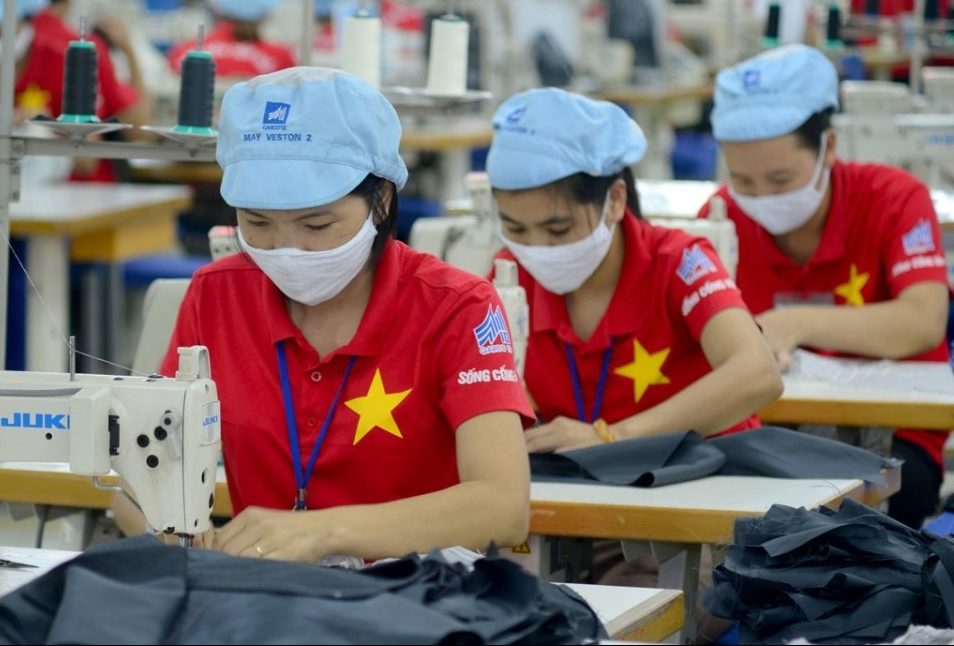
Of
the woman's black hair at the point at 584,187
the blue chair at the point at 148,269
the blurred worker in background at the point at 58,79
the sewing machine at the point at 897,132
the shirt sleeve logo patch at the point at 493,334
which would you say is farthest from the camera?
the blurred worker in background at the point at 58,79

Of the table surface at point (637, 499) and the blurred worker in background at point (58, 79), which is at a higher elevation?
the blurred worker in background at point (58, 79)

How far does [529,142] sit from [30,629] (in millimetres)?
1599

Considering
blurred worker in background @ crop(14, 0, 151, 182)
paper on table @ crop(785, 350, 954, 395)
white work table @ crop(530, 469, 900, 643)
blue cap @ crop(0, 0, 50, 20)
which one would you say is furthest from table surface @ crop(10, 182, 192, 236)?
white work table @ crop(530, 469, 900, 643)

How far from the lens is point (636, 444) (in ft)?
9.46

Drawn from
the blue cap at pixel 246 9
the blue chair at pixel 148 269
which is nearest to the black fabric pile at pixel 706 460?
the blue chair at pixel 148 269

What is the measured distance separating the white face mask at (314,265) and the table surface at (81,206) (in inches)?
129

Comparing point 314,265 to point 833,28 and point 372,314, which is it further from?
point 833,28

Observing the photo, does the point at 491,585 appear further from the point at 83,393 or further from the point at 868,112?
the point at 868,112

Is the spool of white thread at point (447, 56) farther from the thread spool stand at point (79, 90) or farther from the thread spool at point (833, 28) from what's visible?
the thread spool at point (833, 28)

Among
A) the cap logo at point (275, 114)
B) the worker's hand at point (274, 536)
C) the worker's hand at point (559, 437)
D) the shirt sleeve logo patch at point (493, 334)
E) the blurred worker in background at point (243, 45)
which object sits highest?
the cap logo at point (275, 114)

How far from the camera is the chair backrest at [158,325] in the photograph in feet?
10.6

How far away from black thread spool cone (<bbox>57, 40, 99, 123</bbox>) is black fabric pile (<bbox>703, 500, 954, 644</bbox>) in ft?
4.83

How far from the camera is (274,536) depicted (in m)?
2.04

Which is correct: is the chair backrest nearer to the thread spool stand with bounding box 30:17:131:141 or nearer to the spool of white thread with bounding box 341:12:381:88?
the thread spool stand with bounding box 30:17:131:141
